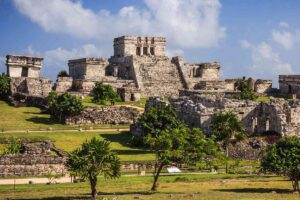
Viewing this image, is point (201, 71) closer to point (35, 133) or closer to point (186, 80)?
point (186, 80)

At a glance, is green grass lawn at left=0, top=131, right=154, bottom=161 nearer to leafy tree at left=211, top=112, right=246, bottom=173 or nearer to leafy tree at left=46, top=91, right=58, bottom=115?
leafy tree at left=211, top=112, right=246, bottom=173

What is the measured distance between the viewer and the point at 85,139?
63.7 metres

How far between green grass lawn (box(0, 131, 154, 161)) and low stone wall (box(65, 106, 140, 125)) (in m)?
6.65

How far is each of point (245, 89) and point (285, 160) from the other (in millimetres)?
46623

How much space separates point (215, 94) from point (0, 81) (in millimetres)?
29593

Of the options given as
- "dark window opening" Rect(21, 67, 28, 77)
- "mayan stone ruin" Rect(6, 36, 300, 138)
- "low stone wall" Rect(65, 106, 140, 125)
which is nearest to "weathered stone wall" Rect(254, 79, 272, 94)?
"mayan stone ruin" Rect(6, 36, 300, 138)

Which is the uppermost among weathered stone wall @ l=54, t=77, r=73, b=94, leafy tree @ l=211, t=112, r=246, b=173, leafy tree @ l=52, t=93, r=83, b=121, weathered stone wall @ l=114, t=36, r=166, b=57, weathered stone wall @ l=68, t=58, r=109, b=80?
weathered stone wall @ l=114, t=36, r=166, b=57

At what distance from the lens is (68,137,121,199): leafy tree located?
137ft

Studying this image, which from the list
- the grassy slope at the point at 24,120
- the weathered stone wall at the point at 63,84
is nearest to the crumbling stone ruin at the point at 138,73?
the weathered stone wall at the point at 63,84

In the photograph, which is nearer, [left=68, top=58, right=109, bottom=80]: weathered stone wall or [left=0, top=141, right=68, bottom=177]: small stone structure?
[left=0, top=141, right=68, bottom=177]: small stone structure

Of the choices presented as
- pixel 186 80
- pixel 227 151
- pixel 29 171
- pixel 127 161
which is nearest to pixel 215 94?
pixel 186 80

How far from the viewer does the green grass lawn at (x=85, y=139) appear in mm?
60394

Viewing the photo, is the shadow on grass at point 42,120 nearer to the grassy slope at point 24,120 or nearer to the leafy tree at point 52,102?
the grassy slope at point 24,120

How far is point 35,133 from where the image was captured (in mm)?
65562
